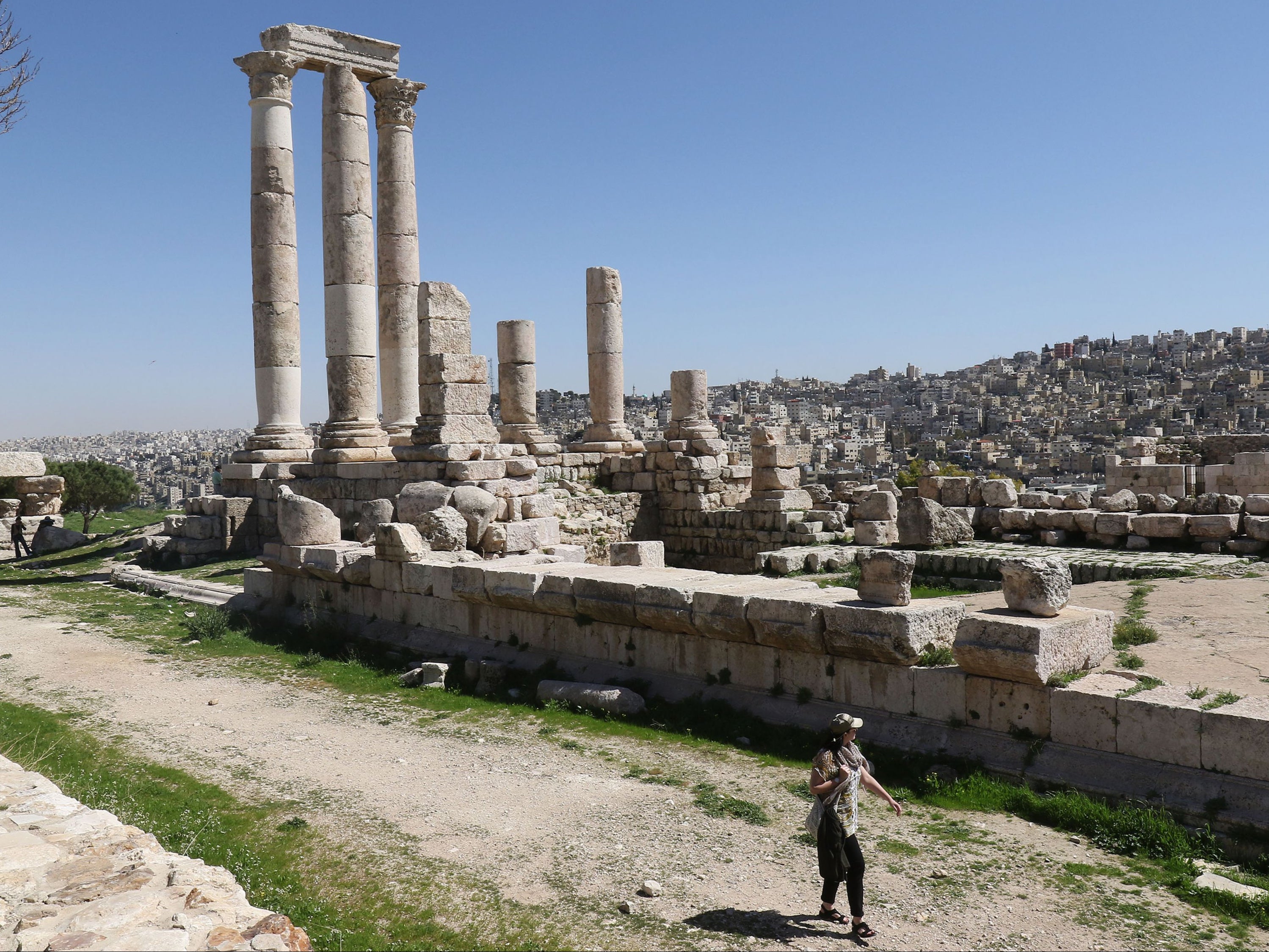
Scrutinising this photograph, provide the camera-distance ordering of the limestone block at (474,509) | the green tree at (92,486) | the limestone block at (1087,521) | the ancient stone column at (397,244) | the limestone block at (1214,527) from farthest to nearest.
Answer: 1. the green tree at (92,486)
2. the ancient stone column at (397,244)
3. the limestone block at (1087,521)
4. the limestone block at (1214,527)
5. the limestone block at (474,509)

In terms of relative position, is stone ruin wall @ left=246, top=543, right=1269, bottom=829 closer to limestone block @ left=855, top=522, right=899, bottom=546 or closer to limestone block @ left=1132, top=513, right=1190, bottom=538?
limestone block @ left=855, top=522, right=899, bottom=546

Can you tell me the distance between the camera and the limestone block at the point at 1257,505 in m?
14.7

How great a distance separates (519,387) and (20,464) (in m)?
11.3

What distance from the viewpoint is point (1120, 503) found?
16250 millimetres

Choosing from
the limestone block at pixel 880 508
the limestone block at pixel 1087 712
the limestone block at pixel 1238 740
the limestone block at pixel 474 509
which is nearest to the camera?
the limestone block at pixel 1238 740

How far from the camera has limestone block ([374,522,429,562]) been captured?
11422mm

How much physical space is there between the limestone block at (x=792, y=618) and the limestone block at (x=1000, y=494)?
9.78m

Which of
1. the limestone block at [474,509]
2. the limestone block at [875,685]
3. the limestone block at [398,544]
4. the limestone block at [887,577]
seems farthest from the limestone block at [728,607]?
the limestone block at [474,509]

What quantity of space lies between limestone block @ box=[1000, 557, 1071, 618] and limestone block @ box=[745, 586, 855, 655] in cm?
132

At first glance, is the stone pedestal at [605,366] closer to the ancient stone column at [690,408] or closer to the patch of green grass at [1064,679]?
the ancient stone column at [690,408]

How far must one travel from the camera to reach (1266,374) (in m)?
84.2

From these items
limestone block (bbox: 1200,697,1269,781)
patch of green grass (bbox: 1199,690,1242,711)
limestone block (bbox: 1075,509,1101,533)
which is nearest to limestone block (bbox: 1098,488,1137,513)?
limestone block (bbox: 1075,509,1101,533)

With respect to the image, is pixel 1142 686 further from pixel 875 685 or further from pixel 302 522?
pixel 302 522

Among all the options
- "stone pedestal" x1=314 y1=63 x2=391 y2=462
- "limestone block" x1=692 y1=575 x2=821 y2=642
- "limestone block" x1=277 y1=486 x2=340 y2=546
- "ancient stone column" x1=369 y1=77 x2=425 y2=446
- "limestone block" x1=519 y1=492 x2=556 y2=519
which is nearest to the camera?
"limestone block" x1=692 y1=575 x2=821 y2=642
